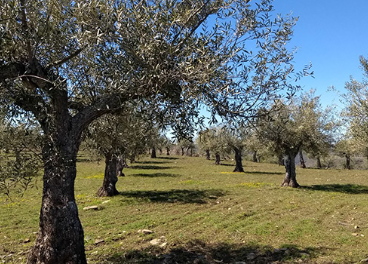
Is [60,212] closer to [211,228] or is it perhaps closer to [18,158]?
[18,158]

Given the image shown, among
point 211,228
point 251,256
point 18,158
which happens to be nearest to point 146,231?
point 211,228

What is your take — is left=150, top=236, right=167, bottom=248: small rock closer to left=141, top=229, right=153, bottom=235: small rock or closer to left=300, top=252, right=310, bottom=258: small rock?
left=141, top=229, right=153, bottom=235: small rock

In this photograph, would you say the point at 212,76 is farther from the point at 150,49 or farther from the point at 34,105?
the point at 34,105

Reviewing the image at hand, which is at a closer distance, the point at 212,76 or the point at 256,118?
the point at 212,76

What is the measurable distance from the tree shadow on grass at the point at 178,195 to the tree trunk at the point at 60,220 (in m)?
13.1

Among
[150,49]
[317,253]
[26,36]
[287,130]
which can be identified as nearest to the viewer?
[150,49]

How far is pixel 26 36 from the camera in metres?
7.70

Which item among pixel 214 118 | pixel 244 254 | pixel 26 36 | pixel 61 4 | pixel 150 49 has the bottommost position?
pixel 244 254

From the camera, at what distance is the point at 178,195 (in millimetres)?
23891

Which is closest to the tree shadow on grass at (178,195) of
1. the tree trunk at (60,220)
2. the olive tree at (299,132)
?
the olive tree at (299,132)

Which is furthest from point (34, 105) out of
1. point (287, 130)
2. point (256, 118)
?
point (287, 130)

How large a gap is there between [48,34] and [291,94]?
6712mm

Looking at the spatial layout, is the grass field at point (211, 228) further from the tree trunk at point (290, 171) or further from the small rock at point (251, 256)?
the tree trunk at point (290, 171)

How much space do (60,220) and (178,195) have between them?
16074 millimetres
